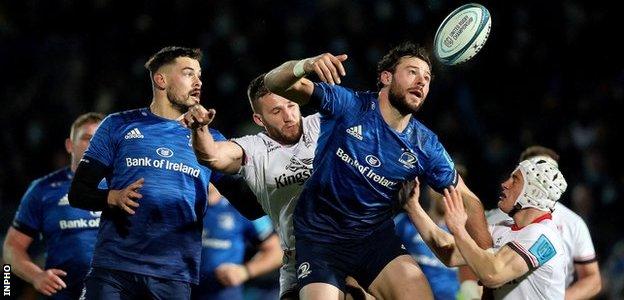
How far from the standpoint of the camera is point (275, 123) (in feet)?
23.5

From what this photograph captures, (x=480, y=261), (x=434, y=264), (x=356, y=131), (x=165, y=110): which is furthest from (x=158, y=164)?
(x=434, y=264)

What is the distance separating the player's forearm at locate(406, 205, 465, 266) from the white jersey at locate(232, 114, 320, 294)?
2.51 ft

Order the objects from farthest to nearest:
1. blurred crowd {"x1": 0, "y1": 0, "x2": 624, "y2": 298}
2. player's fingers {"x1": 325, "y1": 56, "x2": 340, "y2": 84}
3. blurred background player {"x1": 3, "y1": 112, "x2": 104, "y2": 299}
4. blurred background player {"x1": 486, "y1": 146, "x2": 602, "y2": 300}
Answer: blurred crowd {"x1": 0, "y1": 0, "x2": 624, "y2": 298}
blurred background player {"x1": 486, "y1": 146, "x2": 602, "y2": 300}
blurred background player {"x1": 3, "y1": 112, "x2": 104, "y2": 299}
player's fingers {"x1": 325, "y1": 56, "x2": 340, "y2": 84}

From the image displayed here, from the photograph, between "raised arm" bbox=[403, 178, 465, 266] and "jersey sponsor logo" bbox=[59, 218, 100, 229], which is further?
"jersey sponsor logo" bbox=[59, 218, 100, 229]

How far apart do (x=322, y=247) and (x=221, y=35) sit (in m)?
7.81

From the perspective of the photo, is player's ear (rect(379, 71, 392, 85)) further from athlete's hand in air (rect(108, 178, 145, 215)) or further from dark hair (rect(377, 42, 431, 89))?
athlete's hand in air (rect(108, 178, 145, 215))

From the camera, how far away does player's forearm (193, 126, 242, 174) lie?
20.5 ft

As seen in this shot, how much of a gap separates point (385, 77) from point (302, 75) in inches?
30.8

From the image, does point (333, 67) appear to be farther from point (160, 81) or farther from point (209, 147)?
point (160, 81)

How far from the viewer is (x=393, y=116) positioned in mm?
6402

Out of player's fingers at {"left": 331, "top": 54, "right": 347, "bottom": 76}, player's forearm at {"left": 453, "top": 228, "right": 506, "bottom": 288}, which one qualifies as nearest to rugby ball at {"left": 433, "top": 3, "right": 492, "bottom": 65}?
player's fingers at {"left": 331, "top": 54, "right": 347, "bottom": 76}

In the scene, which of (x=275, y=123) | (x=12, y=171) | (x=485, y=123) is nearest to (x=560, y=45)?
(x=485, y=123)

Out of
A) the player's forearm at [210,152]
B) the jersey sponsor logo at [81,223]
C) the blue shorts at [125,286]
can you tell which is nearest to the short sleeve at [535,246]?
the player's forearm at [210,152]

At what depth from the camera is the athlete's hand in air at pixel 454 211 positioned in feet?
20.2
